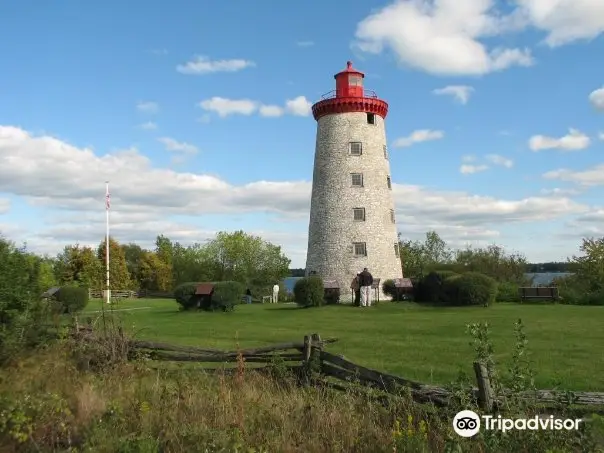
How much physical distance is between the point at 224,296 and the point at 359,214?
40.7ft

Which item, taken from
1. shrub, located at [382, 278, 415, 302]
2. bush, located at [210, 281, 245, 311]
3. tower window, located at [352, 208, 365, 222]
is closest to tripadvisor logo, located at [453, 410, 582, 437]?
bush, located at [210, 281, 245, 311]

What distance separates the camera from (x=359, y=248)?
40.2 meters

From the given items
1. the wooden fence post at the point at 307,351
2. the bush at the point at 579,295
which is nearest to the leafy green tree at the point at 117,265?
the bush at the point at 579,295

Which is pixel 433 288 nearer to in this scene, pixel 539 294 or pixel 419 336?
pixel 539 294

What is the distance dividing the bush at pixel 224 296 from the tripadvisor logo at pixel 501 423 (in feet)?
86.0

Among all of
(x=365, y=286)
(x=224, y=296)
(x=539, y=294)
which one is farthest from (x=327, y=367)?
(x=539, y=294)

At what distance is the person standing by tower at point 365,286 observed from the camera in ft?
122

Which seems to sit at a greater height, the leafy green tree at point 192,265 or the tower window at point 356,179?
the tower window at point 356,179

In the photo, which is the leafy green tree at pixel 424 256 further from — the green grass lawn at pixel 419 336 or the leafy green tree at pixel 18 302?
the leafy green tree at pixel 18 302

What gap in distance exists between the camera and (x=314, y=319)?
27.7 meters

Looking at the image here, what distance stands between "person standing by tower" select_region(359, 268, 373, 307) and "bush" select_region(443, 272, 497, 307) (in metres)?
5.47

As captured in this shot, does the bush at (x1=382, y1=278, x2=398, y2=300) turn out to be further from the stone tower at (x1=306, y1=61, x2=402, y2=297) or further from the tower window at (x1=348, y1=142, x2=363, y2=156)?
the tower window at (x1=348, y1=142, x2=363, y2=156)

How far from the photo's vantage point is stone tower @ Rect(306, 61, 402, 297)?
40.2m

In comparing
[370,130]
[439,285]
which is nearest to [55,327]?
[439,285]
